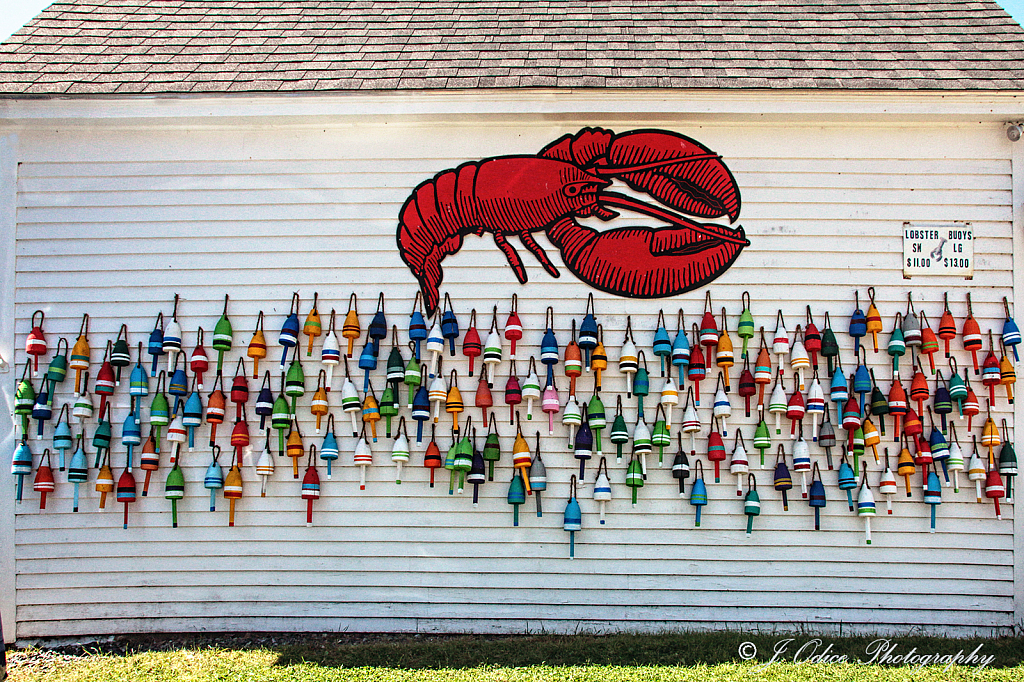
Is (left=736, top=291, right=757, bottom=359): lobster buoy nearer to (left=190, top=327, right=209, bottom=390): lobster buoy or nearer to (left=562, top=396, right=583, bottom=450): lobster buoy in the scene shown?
(left=562, top=396, right=583, bottom=450): lobster buoy

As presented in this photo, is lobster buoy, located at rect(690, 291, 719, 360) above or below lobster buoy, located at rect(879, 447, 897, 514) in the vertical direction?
above

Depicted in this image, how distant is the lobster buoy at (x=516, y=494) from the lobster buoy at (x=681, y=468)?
102 centimetres

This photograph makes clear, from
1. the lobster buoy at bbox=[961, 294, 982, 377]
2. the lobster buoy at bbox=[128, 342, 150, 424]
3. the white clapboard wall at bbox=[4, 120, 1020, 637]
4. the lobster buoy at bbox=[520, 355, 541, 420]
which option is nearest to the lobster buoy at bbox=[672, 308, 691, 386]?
the white clapboard wall at bbox=[4, 120, 1020, 637]

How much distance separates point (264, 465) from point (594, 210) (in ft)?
9.47

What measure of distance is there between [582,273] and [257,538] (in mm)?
2904

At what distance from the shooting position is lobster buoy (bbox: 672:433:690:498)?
498cm

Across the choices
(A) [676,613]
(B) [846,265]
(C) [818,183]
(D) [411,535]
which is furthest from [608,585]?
(C) [818,183]

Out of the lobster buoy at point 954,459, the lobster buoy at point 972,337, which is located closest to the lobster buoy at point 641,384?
the lobster buoy at point 954,459

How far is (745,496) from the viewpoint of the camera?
5.08 m

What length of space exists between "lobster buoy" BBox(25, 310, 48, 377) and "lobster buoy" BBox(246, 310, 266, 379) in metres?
1.42

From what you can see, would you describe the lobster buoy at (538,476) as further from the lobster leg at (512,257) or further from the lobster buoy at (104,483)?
the lobster buoy at (104,483)

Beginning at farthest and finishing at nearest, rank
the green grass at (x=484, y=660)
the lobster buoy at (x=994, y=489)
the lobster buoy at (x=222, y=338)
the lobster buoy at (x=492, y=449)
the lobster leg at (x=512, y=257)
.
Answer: the lobster leg at (x=512, y=257)
the lobster buoy at (x=222, y=338)
the lobster buoy at (x=492, y=449)
the lobster buoy at (x=994, y=489)
the green grass at (x=484, y=660)

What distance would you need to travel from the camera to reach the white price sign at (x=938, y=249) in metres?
5.22

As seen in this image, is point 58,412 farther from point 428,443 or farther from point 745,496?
point 745,496
